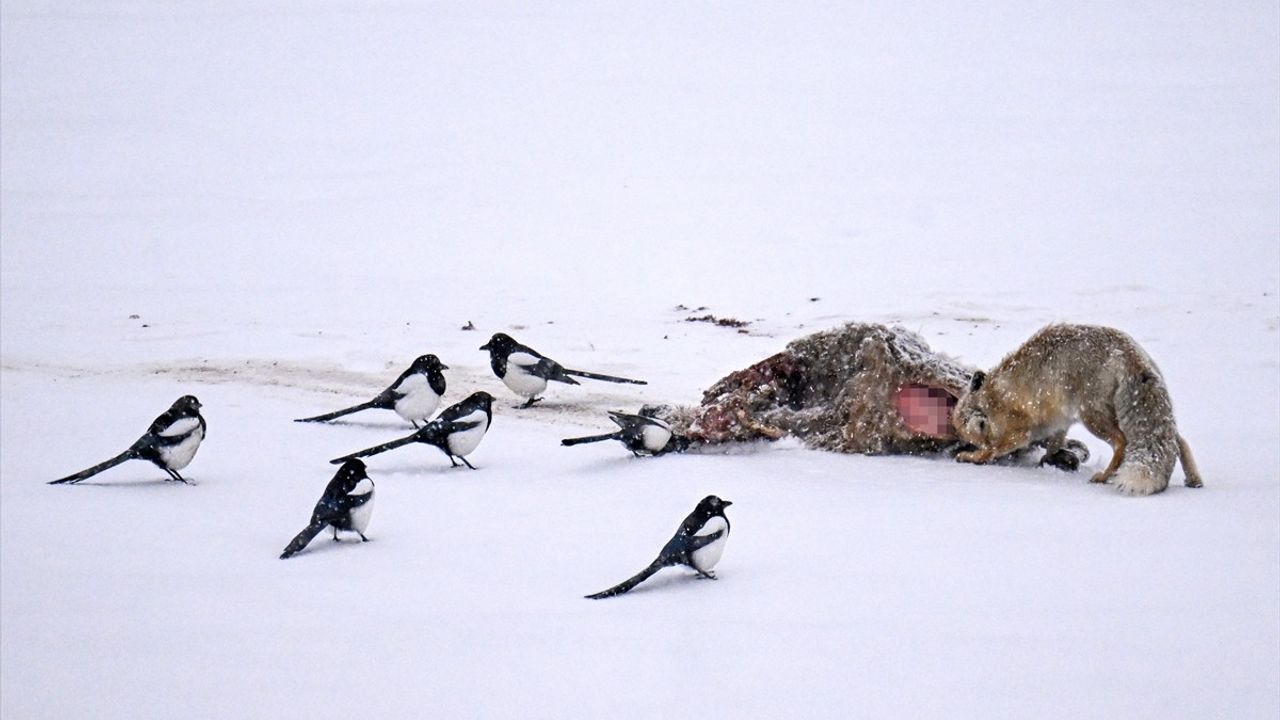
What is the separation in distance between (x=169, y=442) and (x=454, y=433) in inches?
53.0

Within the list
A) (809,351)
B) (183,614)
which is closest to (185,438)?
(183,614)

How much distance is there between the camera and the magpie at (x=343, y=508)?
4750 mm

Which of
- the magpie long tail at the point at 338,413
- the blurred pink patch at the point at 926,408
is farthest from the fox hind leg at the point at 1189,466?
the magpie long tail at the point at 338,413

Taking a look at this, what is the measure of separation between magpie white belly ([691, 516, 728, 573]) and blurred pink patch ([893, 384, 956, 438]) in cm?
186

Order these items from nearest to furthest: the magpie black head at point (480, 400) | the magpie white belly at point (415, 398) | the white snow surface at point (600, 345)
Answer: the white snow surface at point (600, 345) → the magpie black head at point (480, 400) → the magpie white belly at point (415, 398)

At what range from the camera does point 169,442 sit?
5.63 metres

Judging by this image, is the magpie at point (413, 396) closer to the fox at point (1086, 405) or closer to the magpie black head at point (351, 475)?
the magpie black head at point (351, 475)

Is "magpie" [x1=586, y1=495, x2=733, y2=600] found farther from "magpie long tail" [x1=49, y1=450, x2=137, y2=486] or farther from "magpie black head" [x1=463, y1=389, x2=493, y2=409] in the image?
"magpie long tail" [x1=49, y1=450, x2=137, y2=486]

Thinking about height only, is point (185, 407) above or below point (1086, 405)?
below

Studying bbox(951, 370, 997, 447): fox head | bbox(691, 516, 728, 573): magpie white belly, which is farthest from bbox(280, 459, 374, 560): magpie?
bbox(951, 370, 997, 447): fox head

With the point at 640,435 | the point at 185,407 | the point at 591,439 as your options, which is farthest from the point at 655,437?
the point at 185,407

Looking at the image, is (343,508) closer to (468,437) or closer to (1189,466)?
(468,437)

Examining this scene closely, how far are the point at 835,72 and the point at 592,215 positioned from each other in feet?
23.8

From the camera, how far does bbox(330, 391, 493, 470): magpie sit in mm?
5875
